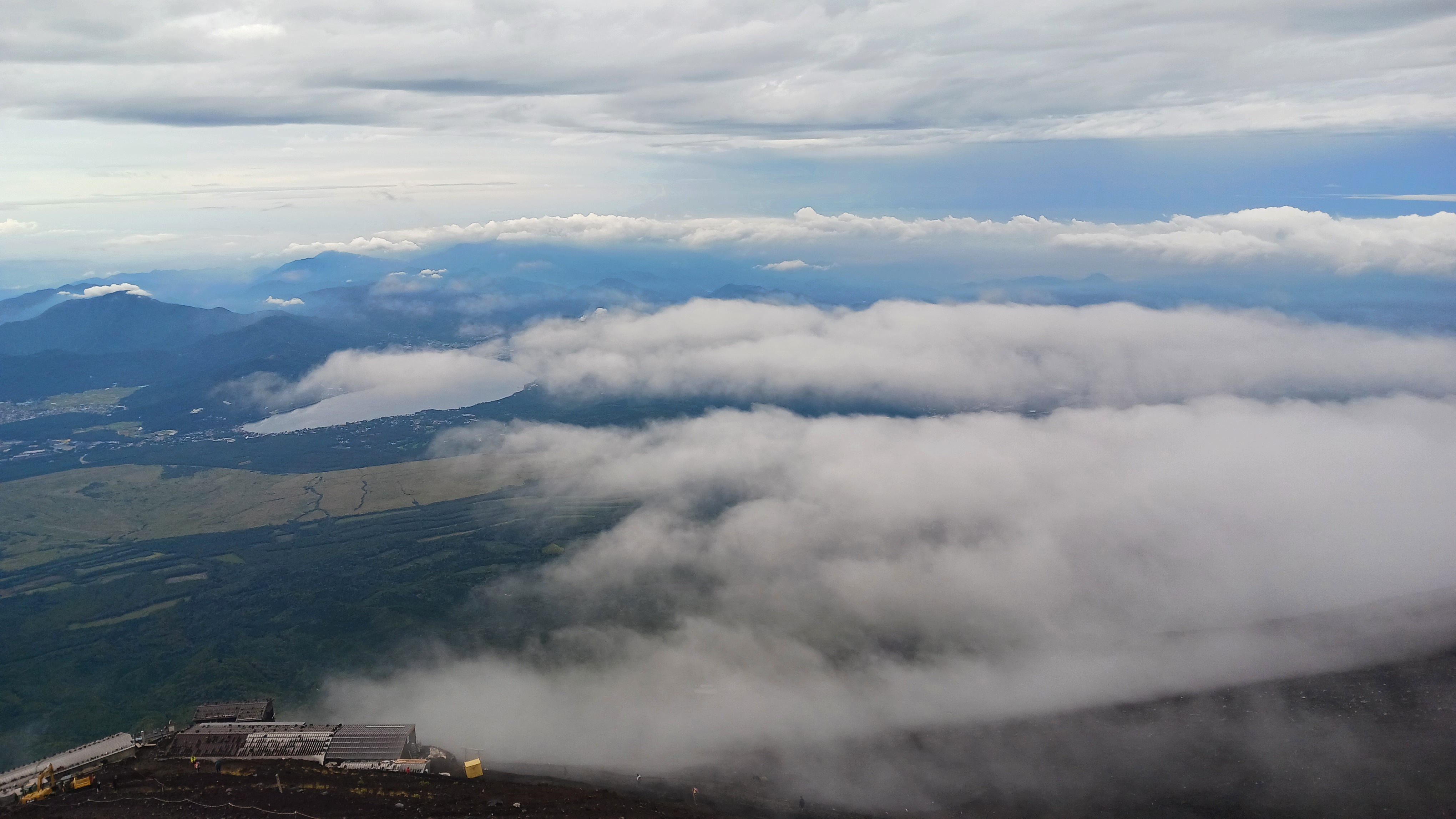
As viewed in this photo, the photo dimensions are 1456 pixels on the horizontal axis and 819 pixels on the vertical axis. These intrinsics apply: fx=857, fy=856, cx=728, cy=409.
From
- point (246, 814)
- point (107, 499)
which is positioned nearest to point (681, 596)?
point (246, 814)

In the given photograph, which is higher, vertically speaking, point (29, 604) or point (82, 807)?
point (82, 807)

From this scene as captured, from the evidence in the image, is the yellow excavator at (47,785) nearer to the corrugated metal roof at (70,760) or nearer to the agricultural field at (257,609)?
the corrugated metal roof at (70,760)

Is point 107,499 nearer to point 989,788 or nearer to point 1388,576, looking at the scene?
point 989,788

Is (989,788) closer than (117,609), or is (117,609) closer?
(989,788)

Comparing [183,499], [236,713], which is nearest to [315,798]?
[236,713]

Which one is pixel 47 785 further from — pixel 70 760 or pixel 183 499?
pixel 183 499

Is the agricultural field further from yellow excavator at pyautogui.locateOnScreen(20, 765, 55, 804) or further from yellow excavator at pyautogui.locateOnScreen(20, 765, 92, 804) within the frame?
yellow excavator at pyautogui.locateOnScreen(20, 765, 92, 804)
